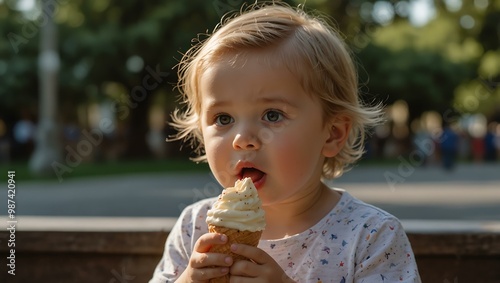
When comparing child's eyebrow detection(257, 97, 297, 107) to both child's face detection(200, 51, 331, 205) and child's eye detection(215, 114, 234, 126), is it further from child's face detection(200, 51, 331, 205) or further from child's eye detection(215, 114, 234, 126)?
child's eye detection(215, 114, 234, 126)

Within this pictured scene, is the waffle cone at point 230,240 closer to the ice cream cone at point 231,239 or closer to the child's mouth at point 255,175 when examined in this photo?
the ice cream cone at point 231,239

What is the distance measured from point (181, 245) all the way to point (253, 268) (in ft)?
2.17

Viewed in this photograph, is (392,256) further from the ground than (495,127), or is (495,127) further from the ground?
(392,256)

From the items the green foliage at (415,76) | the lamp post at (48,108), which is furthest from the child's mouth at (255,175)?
the green foliage at (415,76)

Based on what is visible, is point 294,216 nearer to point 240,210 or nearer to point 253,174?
point 253,174

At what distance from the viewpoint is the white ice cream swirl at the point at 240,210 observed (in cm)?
246

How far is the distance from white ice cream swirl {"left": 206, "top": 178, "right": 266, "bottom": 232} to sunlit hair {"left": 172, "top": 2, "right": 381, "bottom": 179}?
0.48 metres

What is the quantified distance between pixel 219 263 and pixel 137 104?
3314cm

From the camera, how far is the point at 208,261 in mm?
2445

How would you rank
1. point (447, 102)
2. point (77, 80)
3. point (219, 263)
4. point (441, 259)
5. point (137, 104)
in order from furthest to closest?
point (447, 102), point (137, 104), point (77, 80), point (441, 259), point (219, 263)

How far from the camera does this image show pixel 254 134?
8.81ft

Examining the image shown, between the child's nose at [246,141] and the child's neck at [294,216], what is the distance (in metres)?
0.35

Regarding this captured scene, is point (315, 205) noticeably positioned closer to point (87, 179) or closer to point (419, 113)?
point (87, 179)

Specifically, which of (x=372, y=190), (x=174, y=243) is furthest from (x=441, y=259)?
(x=372, y=190)
